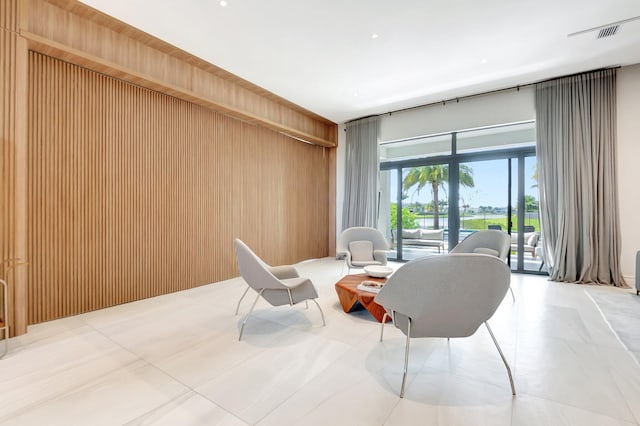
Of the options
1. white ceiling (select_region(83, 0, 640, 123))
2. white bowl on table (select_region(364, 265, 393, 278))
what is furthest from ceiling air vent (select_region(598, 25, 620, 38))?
white bowl on table (select_region(364, 265, 393, 278))

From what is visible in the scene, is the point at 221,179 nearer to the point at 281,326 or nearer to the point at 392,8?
the point at 281,326

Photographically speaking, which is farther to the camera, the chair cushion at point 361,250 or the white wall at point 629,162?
the chair cushion at point 361,250

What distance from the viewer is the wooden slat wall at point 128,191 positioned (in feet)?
10.0

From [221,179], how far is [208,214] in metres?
0.63

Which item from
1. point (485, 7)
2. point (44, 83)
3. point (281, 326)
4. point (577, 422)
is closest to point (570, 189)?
point (485, 7)

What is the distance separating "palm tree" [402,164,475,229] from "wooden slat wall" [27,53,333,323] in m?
3.16

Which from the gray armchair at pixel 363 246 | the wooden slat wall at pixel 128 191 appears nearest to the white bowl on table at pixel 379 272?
the gray armchair at pixel 363 246

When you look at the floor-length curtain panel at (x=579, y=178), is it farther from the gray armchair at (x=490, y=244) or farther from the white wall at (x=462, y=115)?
the gray armchair at (x=490, y=244)

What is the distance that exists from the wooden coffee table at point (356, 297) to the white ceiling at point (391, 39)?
297cm

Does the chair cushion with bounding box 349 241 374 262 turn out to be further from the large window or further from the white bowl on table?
the large window

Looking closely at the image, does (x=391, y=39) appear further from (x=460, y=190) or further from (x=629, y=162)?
(x=629, y=162)

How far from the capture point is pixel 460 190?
A: 5949 mm

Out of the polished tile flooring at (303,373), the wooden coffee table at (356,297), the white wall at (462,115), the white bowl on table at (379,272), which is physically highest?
the white wall at (462,115)

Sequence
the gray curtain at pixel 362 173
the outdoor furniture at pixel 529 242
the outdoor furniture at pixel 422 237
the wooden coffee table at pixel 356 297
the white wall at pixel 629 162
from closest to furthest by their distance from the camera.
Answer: the wooden coffee table at pixel 356 297 < the white wall at pixel 629 162 < the outdoor furniture at pixel 529 242 < the outdoor furniture at pixel 422 237 < the gray curtain at pixel 362 173
